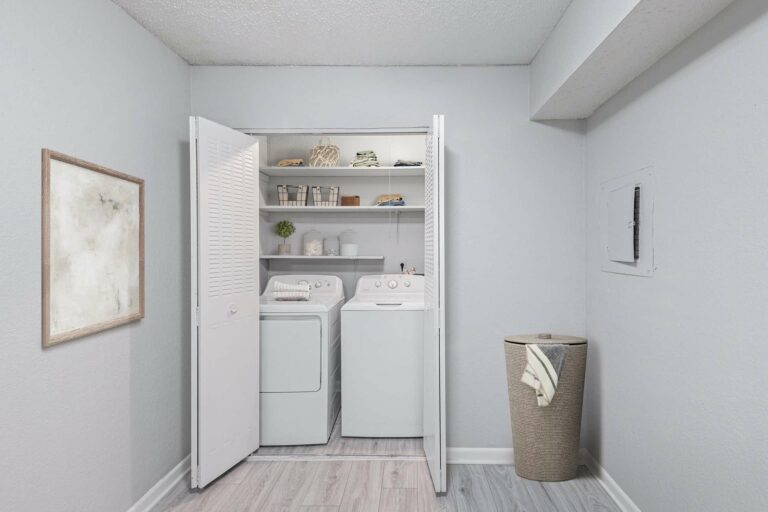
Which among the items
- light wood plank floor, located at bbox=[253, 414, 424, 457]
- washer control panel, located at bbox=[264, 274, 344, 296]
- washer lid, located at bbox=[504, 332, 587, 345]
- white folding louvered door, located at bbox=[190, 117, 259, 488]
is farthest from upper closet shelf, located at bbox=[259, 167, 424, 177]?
light wood plank floor, located at bbox=[253, 414, 424, 457]

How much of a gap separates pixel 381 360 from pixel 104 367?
1760 mm

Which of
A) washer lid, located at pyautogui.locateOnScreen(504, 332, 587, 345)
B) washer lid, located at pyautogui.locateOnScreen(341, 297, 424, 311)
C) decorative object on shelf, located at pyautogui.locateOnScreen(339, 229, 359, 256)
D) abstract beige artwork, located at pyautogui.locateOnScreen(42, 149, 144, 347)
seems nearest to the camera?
Answer: abstract beige artwork, located at pyautogui.locateOnScreen(42, 149, 144, 347)

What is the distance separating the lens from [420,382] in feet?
11.4

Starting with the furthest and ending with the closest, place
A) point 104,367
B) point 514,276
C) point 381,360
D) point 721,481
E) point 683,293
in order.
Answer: point 381,360, point 514,276, point 104,367, point 683,293, point 721,481

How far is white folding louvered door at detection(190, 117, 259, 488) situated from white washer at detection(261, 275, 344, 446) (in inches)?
4.9

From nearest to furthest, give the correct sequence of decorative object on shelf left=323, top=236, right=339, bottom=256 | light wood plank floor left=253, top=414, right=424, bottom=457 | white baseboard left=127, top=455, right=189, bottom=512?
white baseboard left=127, top=455, right=189, bottom=512, light wood plank floor left=253, top=414, right=424, bottom=457, decorative object on shelf left=323, top=236, right=339, bottom=256

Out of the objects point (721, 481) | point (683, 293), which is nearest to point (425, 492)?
point (721, 481)

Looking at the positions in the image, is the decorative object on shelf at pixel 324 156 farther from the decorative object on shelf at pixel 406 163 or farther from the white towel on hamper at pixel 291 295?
the white towel on hamper at pixel 291 295

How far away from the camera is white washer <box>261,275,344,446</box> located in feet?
11.0

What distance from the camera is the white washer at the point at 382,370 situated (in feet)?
11.4

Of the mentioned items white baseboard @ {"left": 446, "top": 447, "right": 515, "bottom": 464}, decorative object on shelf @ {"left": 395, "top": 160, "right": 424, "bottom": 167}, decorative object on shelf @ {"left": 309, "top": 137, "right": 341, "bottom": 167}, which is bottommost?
white baseboard @ {"left": 446, "top": 447, "right": 515, "bottom": 464}

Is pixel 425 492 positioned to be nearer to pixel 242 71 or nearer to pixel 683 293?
pixel 683 293

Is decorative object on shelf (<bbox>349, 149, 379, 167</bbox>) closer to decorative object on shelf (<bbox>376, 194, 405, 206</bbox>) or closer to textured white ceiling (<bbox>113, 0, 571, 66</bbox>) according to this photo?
decorative object on shelf (<bbox>376, 194, 405, 206</bbox>)

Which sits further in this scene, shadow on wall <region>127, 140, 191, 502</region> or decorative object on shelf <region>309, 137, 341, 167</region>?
decorative object on shelf <region>309, 137, 341, 167</region>
